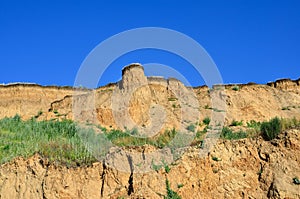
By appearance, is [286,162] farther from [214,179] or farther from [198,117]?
[198,117]

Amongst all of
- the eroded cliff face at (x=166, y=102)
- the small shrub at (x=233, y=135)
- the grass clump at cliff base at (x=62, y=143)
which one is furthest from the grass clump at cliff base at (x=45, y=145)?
the eroded cliff face at (x=166, y=102)

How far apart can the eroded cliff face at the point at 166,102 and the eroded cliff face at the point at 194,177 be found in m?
11.7

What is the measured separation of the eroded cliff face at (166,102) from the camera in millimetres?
33562

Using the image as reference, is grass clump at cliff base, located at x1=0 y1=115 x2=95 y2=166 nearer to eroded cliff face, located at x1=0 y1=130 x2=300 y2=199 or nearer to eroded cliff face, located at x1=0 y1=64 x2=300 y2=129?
→ eroded cliff face, located at x1=0 y1=130 x2=300 y2=199

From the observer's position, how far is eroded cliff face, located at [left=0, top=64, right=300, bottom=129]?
33.6 m

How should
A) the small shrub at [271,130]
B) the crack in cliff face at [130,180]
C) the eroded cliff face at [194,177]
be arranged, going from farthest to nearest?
the small shrub at [271,130] → the crack in cliff face at [130,180] → the eroded cliff face at [194,177]

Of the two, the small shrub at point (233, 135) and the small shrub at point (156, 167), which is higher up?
the small shrub at point (233, 135)

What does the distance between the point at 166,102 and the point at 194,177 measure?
18213mm

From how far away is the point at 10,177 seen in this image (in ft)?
64.7

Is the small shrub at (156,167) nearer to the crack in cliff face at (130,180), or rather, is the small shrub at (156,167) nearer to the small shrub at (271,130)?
the crack in cliff face at (130,180)

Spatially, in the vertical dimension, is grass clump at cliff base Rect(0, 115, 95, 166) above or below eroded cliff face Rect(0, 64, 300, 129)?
below

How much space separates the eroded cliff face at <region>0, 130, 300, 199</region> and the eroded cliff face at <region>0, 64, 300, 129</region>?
11691 mm

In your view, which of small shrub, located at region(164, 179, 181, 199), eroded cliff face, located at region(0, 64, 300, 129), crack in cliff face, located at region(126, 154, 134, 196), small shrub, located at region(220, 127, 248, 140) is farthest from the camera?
eroded cliff face, located at region(0, 64, 300, 129)

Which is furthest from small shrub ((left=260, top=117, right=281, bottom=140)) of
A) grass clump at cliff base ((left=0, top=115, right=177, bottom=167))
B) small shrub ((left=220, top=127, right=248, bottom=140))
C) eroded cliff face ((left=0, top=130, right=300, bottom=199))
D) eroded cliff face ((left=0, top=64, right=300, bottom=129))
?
eroded cliff face ((left=0, top=64, right=300, bottom=129))
